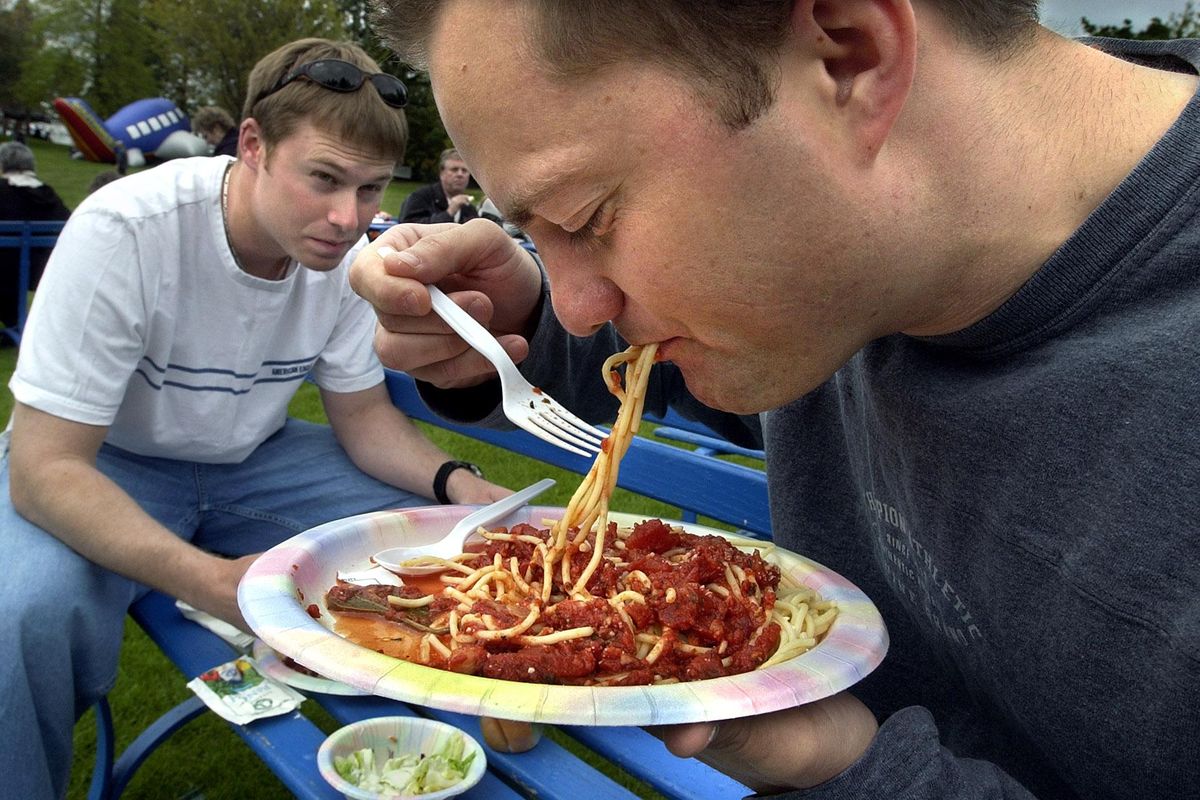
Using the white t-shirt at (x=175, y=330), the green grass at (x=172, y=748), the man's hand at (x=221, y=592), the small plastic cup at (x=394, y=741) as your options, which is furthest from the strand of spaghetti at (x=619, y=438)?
the white t-shirt at (x=175, y=330)

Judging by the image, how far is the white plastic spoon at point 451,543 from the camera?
198cm

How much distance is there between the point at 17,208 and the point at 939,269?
488 inches

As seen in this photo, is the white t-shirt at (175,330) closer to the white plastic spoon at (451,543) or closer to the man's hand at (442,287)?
the man's hand at (442,287)

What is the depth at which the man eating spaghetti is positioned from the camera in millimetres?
1289

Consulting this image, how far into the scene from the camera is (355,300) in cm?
412

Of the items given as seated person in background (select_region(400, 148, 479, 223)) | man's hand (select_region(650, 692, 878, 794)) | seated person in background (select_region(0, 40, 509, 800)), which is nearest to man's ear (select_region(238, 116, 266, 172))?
seated person in background (select_region(0, 40, 509, 800))

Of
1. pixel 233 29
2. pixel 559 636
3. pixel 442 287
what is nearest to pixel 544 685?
pixel 559 636

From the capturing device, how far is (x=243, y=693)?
258cm

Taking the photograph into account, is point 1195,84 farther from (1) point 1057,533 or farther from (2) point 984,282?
(1) point 1057,533

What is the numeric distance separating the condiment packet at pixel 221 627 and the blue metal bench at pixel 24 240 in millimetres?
7599

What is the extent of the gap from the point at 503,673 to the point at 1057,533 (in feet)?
2.87

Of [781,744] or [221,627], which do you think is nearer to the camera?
[781,744]

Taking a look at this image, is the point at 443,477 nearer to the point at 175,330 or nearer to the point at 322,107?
the point at 175,330

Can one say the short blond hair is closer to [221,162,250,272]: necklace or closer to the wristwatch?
[221,162,250,272]: necklace
